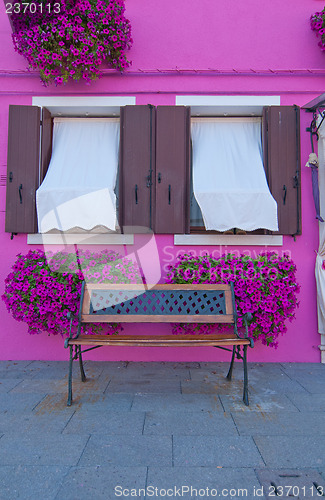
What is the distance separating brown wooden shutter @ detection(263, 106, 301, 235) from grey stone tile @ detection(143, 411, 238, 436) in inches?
96.8

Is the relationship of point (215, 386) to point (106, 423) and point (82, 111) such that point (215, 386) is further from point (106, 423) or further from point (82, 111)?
point (82, 111)

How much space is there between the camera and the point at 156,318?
3.93 meters

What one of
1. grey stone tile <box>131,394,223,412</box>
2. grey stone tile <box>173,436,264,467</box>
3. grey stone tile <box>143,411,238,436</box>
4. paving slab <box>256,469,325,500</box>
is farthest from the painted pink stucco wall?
paving slab <box>256,469,325,500</box>

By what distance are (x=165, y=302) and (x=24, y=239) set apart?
2.09 m

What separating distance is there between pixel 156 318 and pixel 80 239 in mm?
1571

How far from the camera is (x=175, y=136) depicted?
4.80 metres

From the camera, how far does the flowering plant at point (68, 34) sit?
433 centimetres

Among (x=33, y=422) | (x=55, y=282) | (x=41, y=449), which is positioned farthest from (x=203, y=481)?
(x=55, y=282)

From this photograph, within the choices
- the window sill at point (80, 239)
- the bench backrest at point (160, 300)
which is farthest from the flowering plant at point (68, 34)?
the bench backrest at point (160, 300)

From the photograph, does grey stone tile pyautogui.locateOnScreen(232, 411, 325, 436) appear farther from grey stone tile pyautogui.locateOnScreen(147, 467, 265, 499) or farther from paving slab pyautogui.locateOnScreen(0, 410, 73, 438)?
paving slab pyautogui.locateOnScreen(0, 410, 73, 438)

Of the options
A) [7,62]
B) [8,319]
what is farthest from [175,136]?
[8,319]

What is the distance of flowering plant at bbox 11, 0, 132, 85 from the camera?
170 inches

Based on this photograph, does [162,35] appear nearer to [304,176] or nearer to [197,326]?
[304,176]

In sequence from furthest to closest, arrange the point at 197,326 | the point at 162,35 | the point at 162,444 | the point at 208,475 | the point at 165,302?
the point at 162,35 < the point at 197,326 < the point at 165,302 < the point at 162,444 < the point at 208,475
